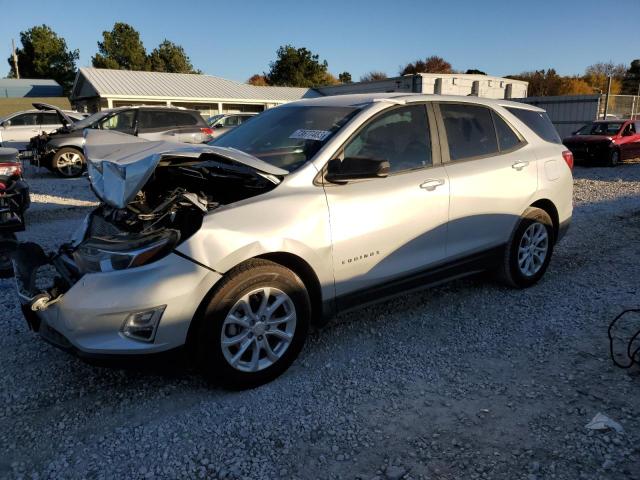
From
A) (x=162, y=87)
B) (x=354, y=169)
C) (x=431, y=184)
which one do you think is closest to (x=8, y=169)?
(x=354, y=169)

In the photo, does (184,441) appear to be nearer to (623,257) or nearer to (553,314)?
(553,314)

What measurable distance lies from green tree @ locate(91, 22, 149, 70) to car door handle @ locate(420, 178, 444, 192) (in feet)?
179

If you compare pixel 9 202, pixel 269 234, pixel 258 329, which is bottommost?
pixel 258 329

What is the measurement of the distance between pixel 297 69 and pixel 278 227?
178 ft

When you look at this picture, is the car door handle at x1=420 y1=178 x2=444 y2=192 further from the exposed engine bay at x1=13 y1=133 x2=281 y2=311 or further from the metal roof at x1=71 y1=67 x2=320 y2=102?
the metal roof at x1=71 y1=67 x2=320 y2=102

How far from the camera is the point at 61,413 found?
2863 mm

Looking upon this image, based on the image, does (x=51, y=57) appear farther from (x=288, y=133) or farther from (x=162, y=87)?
(x=288, y=133)

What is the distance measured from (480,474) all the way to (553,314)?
2244 mm

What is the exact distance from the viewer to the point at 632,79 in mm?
59750

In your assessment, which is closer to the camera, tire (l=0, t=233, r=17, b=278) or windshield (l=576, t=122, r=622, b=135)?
tire (l=0, t=233, r=17, b=278)

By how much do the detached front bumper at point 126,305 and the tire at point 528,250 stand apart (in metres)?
2.92

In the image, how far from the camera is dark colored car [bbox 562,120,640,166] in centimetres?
1616

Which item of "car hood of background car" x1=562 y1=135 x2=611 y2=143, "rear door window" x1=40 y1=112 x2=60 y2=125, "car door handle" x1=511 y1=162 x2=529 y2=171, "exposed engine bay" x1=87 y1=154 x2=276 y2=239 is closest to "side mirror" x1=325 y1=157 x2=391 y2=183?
"exposed engine bay" x1=87 y1=154 x2=276 y2=239

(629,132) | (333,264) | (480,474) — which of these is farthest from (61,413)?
(629,132)
